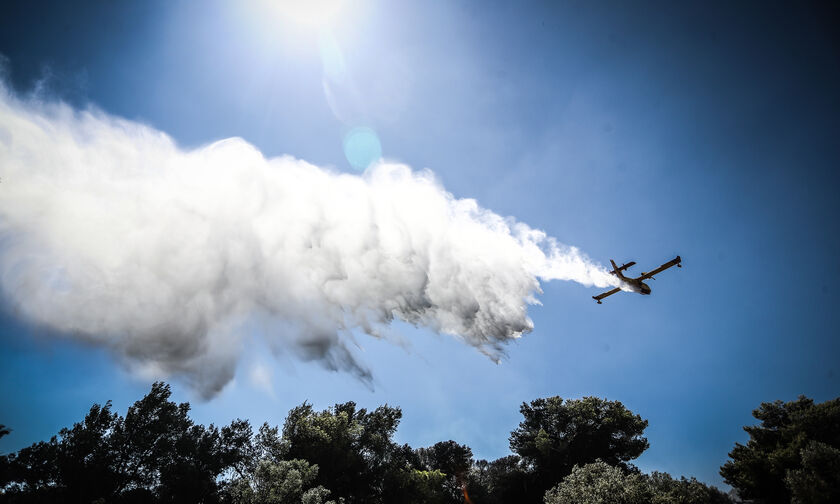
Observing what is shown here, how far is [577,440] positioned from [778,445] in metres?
20.5

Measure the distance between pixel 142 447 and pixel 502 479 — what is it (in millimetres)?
43005

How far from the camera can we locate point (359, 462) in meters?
35.4

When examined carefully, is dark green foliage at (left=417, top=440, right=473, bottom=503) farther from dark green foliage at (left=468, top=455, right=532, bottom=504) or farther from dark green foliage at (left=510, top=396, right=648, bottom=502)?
dark green foliage at (left=510, top=396, right=648, bottom=502)

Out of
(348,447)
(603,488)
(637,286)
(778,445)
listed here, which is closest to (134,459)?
(348,447)

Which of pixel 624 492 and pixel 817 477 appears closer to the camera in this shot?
pixel 817 477

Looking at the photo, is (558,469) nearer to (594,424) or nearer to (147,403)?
(594,424)

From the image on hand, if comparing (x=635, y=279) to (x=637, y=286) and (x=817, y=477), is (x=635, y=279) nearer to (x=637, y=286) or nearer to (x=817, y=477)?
(x=637, y=286)

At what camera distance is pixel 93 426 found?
96.5ft

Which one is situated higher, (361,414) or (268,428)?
(361,414)

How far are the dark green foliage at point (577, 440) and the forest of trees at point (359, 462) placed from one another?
0.13m

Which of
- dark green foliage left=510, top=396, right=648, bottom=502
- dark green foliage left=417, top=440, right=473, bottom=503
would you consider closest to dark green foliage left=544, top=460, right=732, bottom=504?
dark green foliage left=510, top=396, right=648, bottom=502

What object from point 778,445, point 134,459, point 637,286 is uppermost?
point 637,286

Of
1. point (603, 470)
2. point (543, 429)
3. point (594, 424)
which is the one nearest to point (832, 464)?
point (603, 470)

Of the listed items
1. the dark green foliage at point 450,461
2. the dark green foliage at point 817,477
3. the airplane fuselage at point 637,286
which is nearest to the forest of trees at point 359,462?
the dark green foliage at point 817,477
